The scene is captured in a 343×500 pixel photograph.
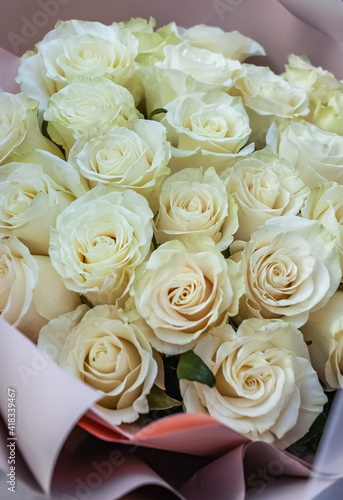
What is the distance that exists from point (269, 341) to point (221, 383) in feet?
0.18

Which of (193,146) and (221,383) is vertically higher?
(193,146)

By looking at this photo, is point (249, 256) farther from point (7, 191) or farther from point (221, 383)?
point (7, 191)

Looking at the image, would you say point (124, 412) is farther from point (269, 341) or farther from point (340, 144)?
point (340, 144)

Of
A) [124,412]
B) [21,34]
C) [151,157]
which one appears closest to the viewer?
[124,412]

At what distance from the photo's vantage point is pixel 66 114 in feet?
2.15

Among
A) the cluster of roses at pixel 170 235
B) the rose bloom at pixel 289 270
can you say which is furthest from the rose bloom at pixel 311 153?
the rose bloom at pixel 289 270

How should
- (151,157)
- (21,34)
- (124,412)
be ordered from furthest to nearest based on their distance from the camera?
1. (21,34)
2. (151,157)
3. (124,412)

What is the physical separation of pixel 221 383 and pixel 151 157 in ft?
0.77

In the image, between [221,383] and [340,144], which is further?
[340,144]

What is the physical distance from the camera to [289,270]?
1.81ft

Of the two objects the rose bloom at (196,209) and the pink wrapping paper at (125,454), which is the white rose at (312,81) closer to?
the rose bloom at (196,209)

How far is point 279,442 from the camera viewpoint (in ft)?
1.70

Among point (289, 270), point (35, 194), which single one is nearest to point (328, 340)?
point (289, 270)

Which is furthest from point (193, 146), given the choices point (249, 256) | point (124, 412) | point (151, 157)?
point (124, 412)
